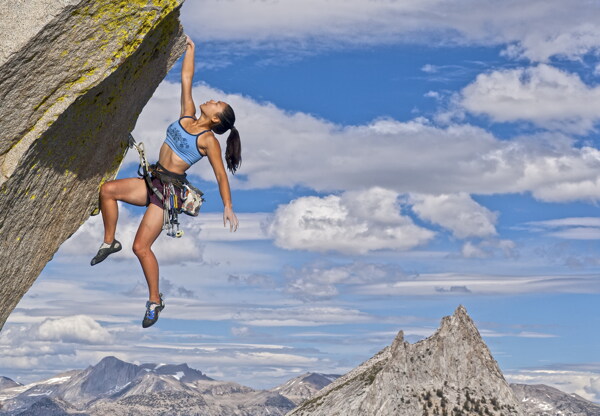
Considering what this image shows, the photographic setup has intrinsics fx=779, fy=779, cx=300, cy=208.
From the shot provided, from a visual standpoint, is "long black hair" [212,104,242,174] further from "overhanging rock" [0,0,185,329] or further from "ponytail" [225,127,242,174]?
"overhanging rock" [0,0,185,329]

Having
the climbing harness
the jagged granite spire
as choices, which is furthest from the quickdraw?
the jagged granite spire

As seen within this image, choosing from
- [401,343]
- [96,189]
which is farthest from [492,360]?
[96,189]

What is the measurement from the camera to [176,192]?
15.5 meters

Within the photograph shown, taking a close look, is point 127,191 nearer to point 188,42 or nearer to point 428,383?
point 188,42

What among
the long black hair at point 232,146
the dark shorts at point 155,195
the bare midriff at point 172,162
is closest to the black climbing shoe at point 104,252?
the dark shorts at point 155,195

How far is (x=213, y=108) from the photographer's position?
1518cm

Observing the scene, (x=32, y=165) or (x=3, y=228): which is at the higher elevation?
(x=32, y=165)

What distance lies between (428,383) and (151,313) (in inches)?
3308

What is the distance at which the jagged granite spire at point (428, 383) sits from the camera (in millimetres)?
89312

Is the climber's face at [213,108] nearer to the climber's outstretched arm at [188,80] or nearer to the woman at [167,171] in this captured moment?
the woman at [167,171]

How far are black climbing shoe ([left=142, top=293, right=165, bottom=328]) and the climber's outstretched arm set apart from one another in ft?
12.8

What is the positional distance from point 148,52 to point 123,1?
165cm

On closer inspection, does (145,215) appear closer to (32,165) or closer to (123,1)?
(32,165)

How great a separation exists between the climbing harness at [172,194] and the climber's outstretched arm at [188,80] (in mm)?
1287
